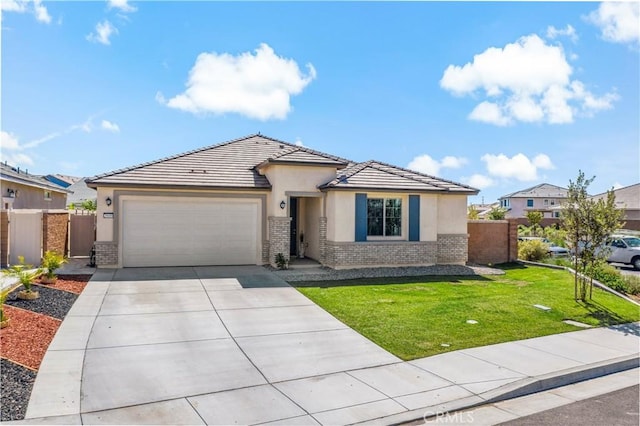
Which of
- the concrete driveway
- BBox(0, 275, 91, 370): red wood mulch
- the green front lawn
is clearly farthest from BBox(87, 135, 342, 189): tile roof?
BBox(0, 275, 91, 370): red wood mulch

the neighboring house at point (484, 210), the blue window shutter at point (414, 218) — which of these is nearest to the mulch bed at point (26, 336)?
the blue window shutter at point (414, 218)

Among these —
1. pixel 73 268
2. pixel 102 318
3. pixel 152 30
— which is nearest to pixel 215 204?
pixel 73 268

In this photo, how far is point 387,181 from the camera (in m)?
16.6

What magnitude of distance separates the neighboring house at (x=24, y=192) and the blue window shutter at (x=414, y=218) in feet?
57.5

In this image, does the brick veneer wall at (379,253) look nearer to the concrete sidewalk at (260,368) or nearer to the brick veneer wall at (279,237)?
the brick veneer wall at (279,237)

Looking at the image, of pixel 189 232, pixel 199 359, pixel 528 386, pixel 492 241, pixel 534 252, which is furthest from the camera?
pixel 534 252

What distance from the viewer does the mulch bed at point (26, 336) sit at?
211 inches

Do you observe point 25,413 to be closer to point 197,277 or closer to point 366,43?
point 197,277

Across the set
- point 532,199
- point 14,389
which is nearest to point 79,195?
point 14,389

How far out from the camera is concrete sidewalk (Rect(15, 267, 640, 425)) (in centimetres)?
534

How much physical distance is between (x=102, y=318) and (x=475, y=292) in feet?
32.6

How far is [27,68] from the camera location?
38.5 ft

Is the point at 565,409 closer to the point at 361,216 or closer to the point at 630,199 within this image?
the point at 361,216

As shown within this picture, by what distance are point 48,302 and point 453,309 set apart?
373 inches
